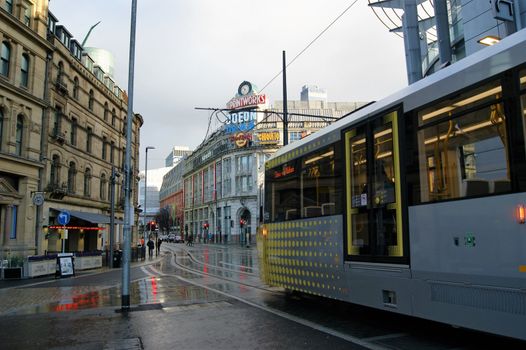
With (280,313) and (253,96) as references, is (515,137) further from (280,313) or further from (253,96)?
(253,96)

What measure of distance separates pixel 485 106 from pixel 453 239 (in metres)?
1.77

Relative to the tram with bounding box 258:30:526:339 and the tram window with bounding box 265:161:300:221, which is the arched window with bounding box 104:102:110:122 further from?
the tram with bounding box 258:30:526:339

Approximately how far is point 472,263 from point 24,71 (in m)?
24.6

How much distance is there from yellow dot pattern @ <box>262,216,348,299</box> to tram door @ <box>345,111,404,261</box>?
56cm

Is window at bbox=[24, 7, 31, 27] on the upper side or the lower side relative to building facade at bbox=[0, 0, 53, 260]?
upper

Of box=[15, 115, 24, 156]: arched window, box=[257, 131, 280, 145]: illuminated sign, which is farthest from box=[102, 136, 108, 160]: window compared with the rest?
box=[257, 131, 280, 145]: illuminated sign

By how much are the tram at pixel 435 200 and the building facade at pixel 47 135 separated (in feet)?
57.3

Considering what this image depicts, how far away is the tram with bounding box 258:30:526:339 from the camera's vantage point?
5.20 metres

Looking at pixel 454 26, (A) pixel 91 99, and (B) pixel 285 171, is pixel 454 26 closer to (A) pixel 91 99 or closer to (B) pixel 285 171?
(B) pixel 285 171

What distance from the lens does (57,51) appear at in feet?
87.5

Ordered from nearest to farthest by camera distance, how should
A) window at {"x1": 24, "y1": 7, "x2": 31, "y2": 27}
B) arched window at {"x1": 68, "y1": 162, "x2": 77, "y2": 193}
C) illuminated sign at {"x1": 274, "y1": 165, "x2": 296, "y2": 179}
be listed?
illuminated sign at {"x1": 274, "y1": 165, "x2": 296, "y2": 179} < window at {"x1": 24, "y1": 7, "x2": 31, "y2": 27} < arched window at {"x1": 68, "y1": 162, "x2": 77, "y2": 193}

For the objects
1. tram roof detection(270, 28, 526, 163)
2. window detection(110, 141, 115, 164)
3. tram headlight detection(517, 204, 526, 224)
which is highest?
window detection(110, 141, 115, 164)

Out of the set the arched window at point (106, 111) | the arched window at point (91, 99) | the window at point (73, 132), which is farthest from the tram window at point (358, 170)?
the arched window at point (106, 111)

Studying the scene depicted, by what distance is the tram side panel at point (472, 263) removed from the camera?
504cm
